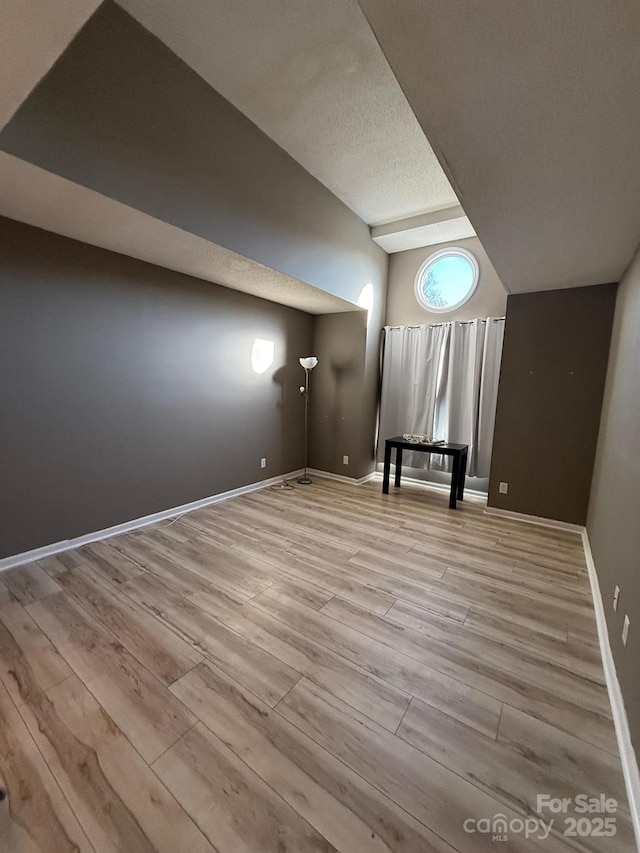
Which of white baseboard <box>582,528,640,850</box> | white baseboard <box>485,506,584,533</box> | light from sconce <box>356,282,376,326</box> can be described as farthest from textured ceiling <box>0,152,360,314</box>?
white baseboard <box>582,528,640,850</box>

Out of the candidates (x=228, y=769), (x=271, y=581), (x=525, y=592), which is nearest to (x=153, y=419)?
(x=271, y=581)

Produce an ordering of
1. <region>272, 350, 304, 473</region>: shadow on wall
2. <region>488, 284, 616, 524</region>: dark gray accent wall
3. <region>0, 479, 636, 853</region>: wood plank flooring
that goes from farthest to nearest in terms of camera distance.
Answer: <region>272, 350, 304, 473</region>: shadow on wall < <region>488, 284, 616, 524</region>: dark gray accent wall < <region>0, 479, 636, 853</region>: wood plank flooring

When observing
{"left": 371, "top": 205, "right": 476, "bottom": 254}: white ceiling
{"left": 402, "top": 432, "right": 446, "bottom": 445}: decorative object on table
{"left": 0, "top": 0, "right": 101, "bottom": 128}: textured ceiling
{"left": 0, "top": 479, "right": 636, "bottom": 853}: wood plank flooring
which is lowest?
{"left": 0, "top": 479, "right": 636, "bottom": 853}: wood plank flooring

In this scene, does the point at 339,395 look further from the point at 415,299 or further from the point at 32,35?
the point at 32,35

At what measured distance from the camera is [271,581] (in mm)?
2205

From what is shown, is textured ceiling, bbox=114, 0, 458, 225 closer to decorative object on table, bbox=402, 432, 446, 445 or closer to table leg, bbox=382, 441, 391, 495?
decorative object on table, bbox=402, 432, 446, 445

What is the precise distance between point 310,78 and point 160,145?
108cm

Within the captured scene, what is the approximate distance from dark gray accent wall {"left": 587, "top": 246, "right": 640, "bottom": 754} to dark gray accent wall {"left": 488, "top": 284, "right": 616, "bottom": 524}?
0.19 m

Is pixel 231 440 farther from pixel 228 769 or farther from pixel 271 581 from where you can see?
pixel 228 769

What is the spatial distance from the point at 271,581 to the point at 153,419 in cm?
180

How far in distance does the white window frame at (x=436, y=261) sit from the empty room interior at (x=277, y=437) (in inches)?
1.5

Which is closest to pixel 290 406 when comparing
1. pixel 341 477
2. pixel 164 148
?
pixel 341 477

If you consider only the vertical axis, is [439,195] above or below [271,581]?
above

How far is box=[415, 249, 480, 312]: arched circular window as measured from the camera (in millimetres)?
4098
